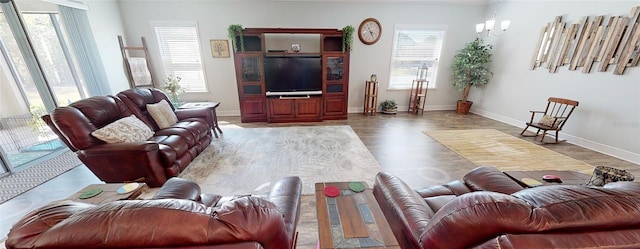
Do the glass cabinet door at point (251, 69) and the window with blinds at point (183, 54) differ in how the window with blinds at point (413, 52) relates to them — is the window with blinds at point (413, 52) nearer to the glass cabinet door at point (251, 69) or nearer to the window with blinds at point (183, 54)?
the glass cabinet door at point (251, 69)

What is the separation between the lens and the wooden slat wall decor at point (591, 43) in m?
2.98

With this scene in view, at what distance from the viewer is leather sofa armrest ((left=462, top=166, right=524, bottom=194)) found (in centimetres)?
149

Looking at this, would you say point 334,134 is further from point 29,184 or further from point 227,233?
point 29,184

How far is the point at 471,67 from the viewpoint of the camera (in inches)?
199

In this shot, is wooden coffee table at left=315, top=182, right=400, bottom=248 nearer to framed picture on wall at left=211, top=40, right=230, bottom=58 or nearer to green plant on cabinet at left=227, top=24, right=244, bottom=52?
green plant on cabinet at left=227, top=24, right=244, bottom=52

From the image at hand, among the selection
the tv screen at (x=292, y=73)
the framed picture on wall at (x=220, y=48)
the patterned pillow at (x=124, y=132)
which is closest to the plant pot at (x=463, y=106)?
the tv screen at (x=292, y=73)

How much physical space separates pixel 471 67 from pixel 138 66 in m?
7.29

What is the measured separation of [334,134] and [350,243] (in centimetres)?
322

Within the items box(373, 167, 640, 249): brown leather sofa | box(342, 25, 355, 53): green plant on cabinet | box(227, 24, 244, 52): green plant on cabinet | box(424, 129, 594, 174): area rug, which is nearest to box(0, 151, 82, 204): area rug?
box(227, 24, 244, 52): green plant on cabinet

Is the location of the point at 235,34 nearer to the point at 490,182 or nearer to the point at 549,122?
the point at 490,182

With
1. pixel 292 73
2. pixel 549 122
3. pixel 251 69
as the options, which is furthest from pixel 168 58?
pixel 549 122

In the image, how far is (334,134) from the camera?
4137mm

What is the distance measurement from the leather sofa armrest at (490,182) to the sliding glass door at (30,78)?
16.8ft

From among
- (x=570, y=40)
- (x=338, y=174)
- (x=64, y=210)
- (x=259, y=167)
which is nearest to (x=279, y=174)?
(x=259, y=167)
